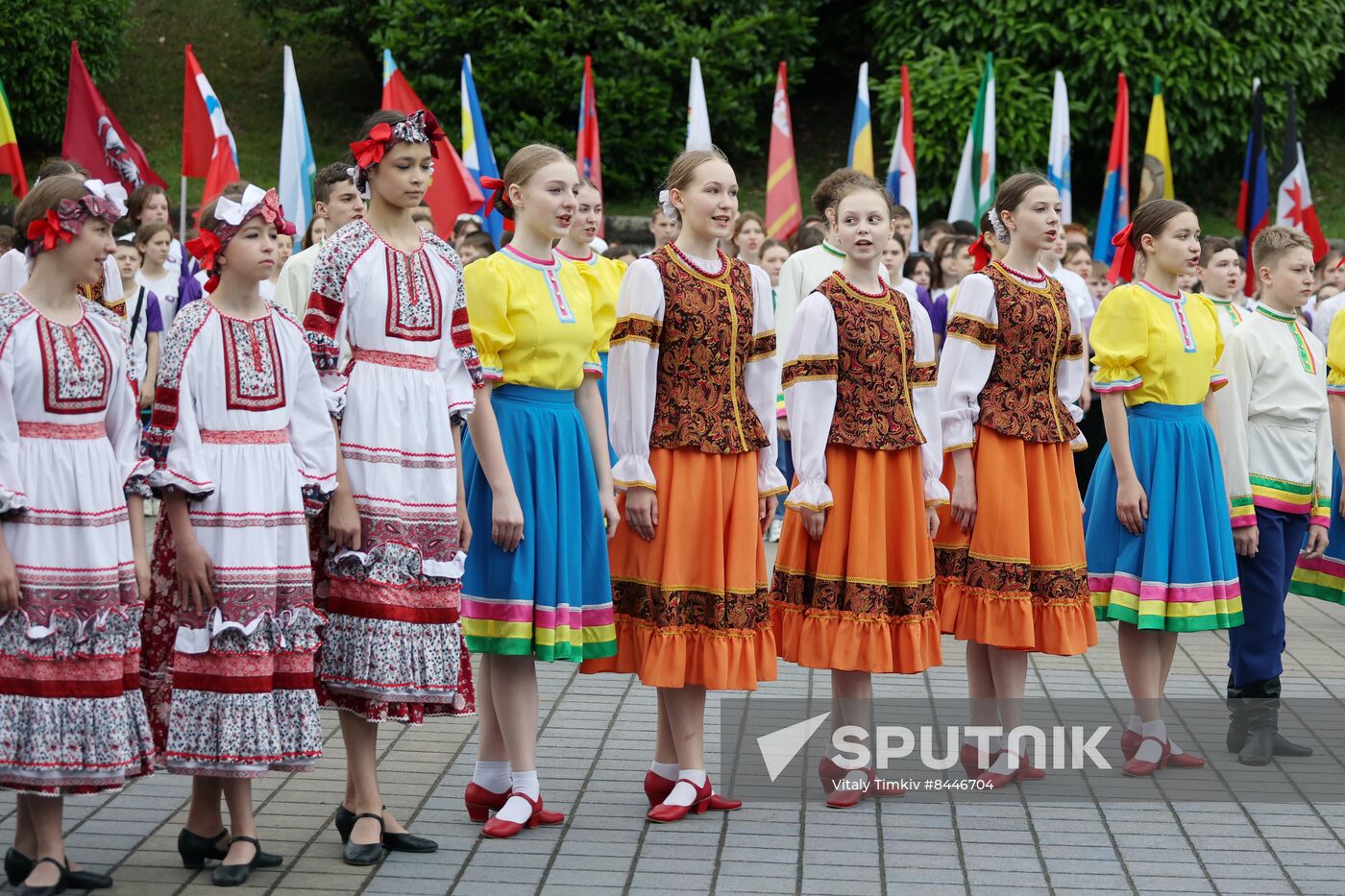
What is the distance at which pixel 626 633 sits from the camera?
5.57m

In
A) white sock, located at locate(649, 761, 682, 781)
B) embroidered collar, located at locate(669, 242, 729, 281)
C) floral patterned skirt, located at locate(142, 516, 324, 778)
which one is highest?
embroidered collar, located at locate(669, 242, 729, 281)

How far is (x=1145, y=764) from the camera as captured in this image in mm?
6270

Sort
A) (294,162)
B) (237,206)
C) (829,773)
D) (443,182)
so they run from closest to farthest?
(237,206)
(829,773)
(294,162)
(443,182)

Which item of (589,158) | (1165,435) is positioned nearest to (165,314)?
(589,158)

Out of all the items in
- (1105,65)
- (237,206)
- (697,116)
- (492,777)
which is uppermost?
(1105,65)

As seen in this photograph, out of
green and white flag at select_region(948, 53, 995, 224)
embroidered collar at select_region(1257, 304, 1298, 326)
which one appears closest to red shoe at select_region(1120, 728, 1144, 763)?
embroidered collar at select_region(1257, 304, 1298, 326)

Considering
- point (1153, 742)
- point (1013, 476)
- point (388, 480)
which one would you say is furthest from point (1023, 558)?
point (388, 480)

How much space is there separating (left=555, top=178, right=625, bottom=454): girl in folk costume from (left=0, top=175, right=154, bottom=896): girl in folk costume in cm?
→ 181

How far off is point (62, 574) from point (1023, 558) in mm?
3223

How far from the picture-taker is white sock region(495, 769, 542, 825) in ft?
17.6

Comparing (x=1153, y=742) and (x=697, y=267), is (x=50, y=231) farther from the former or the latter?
(x=1153, y=742)

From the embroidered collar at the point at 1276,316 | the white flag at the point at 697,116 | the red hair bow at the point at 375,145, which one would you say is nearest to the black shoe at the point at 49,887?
the red hair bow at the point at 375,145

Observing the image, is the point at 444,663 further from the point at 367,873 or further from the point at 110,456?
the point at 110,456

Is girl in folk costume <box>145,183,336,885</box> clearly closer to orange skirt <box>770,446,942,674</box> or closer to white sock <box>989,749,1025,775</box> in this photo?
orange skirt <box>770,446,942,674</box>
